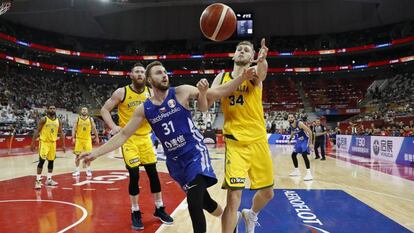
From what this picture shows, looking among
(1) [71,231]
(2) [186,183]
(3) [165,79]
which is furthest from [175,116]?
(1) [71,231]

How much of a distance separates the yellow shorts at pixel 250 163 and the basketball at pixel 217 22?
1.29 m

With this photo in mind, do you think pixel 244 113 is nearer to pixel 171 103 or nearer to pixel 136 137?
pixel 171 103

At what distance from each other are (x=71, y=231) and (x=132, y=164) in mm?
1136

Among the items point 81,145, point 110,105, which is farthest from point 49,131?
point 110,105

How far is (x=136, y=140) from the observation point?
4957mm

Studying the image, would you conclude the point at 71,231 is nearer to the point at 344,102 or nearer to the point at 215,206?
the point at 215,206

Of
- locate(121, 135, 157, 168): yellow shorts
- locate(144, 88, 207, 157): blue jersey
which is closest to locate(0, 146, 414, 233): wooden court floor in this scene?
locate(121, 135, 157, 168): yellow shorts

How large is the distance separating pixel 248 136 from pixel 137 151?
76.4 inches

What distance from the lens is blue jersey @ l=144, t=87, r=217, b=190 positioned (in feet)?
11.0

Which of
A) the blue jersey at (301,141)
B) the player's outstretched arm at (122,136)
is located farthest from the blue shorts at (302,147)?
the player's outstretched arm at (122,136)

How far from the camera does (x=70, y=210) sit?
5.52 m

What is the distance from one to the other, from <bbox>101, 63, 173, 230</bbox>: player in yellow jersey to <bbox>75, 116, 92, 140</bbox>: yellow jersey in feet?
16.7

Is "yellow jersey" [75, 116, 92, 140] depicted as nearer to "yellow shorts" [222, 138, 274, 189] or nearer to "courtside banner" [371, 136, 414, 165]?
"yellow shorts" [222, 138, 274, 189]

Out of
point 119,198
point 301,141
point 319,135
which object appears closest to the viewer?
point 119,198
